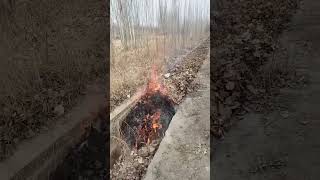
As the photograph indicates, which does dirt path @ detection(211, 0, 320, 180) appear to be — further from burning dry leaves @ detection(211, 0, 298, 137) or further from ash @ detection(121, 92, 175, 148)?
ash @ detection(121, 92, 175, 148)

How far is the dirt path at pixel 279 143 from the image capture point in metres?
3.72

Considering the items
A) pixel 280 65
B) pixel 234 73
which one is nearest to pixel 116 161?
pixel 234 73

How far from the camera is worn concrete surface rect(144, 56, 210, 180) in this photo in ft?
13.0

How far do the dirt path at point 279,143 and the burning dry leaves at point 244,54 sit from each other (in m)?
0.17

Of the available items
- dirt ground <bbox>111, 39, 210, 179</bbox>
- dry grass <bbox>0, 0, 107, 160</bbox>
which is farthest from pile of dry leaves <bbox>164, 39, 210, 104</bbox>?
dry grass <bbox>0, 0, 107, 160</bbox>

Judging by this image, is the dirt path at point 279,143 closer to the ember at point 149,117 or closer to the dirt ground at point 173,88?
the dirt ground at point 173,88

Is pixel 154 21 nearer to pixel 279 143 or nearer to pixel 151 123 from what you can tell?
pixel 151 123

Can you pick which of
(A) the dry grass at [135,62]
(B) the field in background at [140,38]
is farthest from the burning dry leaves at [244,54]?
(A) the dry grass at [135,62]

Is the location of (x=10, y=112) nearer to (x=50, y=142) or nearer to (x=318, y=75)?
(x=50, y=142)

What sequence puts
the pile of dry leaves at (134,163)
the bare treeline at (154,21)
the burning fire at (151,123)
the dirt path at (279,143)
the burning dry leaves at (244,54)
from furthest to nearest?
the bare treeline at (154,21), the burning fire at (151,123), the burning dry leaves at (244,54), the pile of dry leaves at (134,163), the dirt path at (279,143)

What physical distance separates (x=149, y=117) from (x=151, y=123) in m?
0.09

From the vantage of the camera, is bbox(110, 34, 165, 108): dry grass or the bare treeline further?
the bare treeline

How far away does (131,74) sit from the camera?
5.44m

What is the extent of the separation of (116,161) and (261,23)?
265 cm
